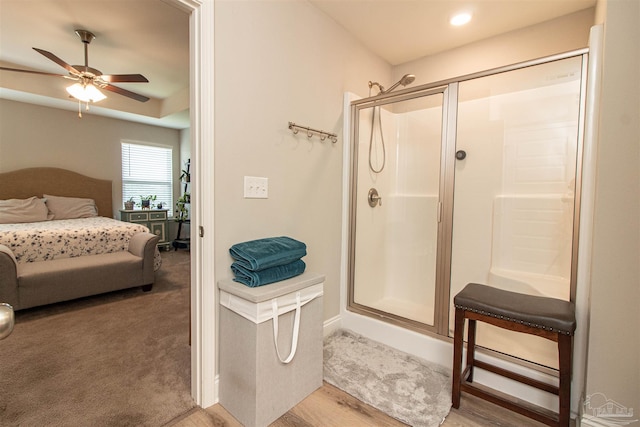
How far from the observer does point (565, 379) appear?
1289mm

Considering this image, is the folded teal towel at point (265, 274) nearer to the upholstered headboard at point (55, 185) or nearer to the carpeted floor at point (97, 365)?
the carpeted floor at point (97, 365)

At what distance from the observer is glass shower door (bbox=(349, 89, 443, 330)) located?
244 centimetres

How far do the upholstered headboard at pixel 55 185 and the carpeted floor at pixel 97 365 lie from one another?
2322 millimetres

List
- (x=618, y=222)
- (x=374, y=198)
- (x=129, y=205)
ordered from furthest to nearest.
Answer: (x=129, y=205), (x=374, y=198), (x=618, y=222)

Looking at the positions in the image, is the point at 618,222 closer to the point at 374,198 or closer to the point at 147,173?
the point at 374,198

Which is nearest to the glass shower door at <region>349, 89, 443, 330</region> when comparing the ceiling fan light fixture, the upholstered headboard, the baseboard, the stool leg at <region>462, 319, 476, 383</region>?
the baseboard

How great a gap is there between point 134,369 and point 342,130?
219 centimetres

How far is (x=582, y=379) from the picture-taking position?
1444mm

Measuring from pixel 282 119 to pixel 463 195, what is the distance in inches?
56.1

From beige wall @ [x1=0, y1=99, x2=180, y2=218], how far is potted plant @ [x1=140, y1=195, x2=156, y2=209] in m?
0.34

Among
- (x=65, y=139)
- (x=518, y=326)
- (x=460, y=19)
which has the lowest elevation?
(x=518, y=326)

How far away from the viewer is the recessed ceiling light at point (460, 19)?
2197 millimetres

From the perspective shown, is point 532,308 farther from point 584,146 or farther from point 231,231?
point 231,231

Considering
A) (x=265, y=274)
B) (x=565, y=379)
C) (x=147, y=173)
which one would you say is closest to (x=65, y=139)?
(x=147, y=173)
